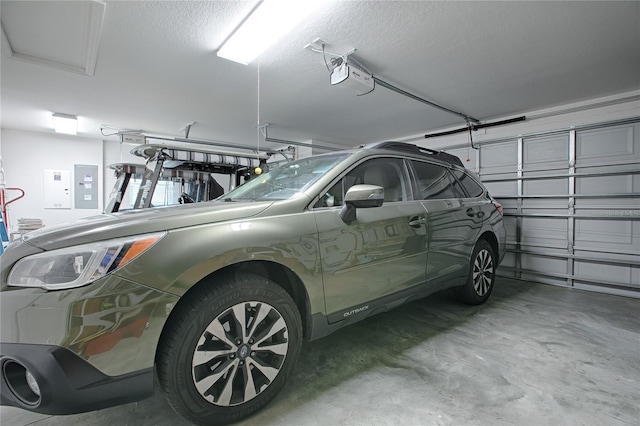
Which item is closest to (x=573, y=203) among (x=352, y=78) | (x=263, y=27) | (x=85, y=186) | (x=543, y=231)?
(x=543, y=231)

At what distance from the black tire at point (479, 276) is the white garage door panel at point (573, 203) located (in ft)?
7.52

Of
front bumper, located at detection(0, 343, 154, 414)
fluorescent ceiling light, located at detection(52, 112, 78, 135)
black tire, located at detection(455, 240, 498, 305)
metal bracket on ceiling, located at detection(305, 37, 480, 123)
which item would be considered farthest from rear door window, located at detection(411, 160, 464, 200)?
fluorescent ceiling light, located at detection(52, 112, 78, 135)

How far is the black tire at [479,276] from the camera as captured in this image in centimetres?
310

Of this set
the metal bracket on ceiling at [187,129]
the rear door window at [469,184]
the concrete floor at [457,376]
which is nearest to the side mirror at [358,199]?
the concrete floor at [457,376]

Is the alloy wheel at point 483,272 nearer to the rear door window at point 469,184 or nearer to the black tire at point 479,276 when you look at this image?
the black tire at point 479,276

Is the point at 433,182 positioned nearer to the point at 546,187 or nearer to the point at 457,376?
the point at 457,376

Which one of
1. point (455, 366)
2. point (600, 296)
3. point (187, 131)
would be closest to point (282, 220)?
point (455, 366)

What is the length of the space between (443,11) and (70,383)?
3.48 m

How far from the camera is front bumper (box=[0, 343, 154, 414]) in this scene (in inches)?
41.1

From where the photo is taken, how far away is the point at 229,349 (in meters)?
1.39

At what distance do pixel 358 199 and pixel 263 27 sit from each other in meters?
2.05

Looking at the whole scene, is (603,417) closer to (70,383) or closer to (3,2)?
(70,383)

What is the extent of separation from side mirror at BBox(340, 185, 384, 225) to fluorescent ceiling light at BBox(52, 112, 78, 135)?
6.47 meters

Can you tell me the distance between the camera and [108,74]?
3.65m
